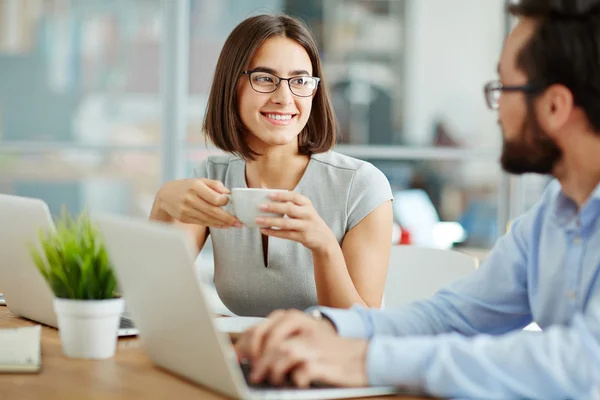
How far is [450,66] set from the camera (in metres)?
5.49

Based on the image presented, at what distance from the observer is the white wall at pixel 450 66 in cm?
539

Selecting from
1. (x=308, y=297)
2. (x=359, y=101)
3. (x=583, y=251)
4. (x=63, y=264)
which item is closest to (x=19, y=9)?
(x=359, y=101)

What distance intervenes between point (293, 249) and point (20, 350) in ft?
2.64

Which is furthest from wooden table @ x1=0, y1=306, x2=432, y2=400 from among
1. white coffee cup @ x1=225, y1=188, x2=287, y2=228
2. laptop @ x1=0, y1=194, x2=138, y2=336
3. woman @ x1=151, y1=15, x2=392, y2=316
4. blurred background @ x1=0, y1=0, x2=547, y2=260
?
blurred background @ x1=0, y1=0, x2=547, y2=260

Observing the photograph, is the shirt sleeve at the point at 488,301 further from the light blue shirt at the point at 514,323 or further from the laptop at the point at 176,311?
the laptop at the point at 176,311

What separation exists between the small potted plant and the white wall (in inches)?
166

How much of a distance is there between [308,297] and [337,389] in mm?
851

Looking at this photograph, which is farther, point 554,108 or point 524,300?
point 524,300

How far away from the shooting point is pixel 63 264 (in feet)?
4.32

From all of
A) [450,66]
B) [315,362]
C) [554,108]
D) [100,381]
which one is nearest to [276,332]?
[315,362]

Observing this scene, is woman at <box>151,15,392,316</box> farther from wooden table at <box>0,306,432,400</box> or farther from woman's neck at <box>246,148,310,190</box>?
wooden table at <box>0,306,432,400</box>

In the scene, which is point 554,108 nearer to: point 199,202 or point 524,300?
point 524,300

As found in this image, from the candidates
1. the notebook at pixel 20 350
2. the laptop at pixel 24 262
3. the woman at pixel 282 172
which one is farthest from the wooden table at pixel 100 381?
the woman at pixel 282 172

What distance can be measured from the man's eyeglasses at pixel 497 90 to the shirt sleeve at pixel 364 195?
2.09ft
